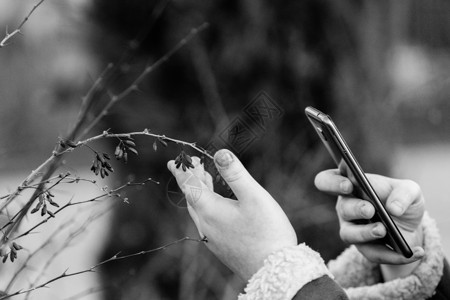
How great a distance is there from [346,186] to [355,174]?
129 mm

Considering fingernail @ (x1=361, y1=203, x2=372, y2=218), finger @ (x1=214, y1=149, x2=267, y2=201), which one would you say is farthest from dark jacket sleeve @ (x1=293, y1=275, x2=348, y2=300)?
fingernail @ (x1=361, y1=203, x2=372, y2=218)

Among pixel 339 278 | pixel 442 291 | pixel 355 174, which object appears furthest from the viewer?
pixel 339 278

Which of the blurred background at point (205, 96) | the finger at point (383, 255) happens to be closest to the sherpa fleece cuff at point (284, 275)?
the finger at point (383, 255)

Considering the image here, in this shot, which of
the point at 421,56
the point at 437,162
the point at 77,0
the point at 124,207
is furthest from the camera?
the point at 437,162

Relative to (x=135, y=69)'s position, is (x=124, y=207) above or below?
below

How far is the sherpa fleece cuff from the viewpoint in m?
0.90

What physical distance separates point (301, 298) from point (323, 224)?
143 cm

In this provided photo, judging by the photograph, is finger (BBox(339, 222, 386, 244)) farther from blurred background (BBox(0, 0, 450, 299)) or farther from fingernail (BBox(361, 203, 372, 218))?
blurred background (BBox(0, 0, 450, 299))

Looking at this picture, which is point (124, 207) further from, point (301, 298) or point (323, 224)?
point (301, 298)

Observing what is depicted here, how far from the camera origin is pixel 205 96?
208 cm

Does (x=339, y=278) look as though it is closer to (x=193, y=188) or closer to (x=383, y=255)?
(x=383, y=255)

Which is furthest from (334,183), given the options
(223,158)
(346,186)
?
(223,158)

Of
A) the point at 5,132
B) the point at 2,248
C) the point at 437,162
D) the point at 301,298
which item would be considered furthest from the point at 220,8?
the point at 437,162

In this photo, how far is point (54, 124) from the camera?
7.48 feet
